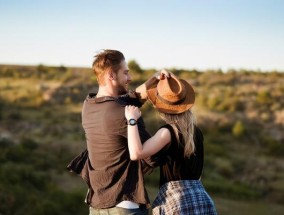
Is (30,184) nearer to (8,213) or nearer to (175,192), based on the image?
(8,213)

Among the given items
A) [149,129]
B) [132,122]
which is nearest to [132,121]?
[132,122]

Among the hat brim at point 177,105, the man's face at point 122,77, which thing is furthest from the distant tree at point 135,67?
the man's face at point 122,77

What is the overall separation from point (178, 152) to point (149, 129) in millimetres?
18922

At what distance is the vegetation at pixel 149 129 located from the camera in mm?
12641

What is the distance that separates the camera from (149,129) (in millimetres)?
21984

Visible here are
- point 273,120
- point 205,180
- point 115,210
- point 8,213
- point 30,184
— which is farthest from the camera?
point 273,120

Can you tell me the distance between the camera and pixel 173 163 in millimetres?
3117

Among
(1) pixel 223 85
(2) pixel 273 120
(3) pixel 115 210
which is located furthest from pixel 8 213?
(1) pixel 223 85

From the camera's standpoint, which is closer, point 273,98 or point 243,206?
point 243,206

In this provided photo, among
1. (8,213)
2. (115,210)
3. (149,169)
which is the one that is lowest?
(8,213)

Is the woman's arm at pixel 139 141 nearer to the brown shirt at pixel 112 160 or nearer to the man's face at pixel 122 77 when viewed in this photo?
the brown shirt at pixel 112 160

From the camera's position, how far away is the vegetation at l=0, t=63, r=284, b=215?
41.5ft

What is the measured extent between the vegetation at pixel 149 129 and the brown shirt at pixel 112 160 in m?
4.41

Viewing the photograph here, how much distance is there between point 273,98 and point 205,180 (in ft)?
52.0
